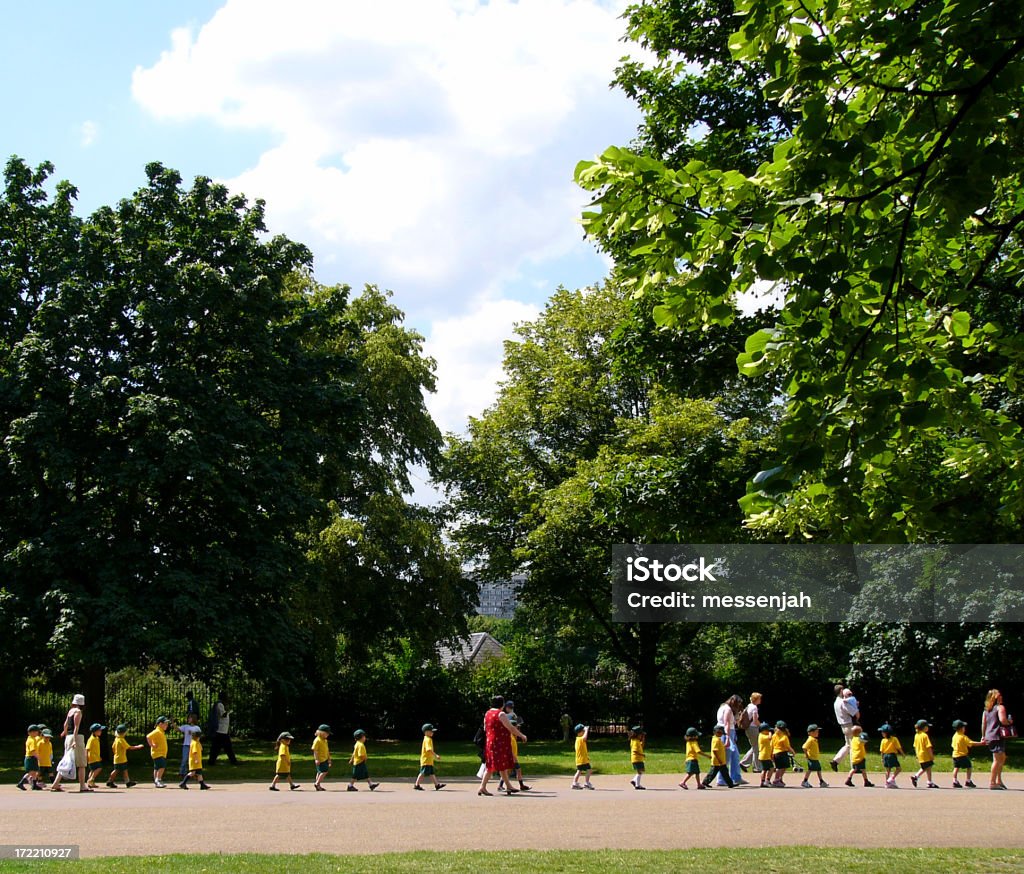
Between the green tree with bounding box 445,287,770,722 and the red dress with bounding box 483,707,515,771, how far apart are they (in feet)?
42.3

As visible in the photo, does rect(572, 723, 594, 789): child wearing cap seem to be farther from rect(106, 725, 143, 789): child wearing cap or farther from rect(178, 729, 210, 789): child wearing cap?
rect(106, 725, 143, 789): child wearing cap

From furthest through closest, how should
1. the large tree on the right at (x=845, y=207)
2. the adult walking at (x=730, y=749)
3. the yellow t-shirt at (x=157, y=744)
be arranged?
the adult walking at (x=730, y=749) → the yellow t-shirt at (x=157, y=744) → the large tree on the right at (x=845, y=207)

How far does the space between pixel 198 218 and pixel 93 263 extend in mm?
2971

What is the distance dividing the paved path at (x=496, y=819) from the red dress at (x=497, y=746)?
2.19 feet

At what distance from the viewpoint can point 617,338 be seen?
19141 mm

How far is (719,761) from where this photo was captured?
64.2 feet

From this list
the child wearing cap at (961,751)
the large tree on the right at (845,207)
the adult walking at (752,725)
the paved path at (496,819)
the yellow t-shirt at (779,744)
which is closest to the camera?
the large tree on the right at (845,207)

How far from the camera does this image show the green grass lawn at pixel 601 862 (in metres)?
9.84

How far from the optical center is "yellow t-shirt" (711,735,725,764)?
1953 centimetres

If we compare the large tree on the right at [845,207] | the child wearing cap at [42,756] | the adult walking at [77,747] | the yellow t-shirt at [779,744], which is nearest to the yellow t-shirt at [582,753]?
the yellow t-shirt at [779,744]

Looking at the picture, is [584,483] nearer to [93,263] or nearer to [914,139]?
[93,263]

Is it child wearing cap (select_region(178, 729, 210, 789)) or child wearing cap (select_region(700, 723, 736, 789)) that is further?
child wearing cap (select_region(178, 729, 210, 789))

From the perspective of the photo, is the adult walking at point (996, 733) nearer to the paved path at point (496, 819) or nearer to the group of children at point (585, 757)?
the group of children at point (585, 757)

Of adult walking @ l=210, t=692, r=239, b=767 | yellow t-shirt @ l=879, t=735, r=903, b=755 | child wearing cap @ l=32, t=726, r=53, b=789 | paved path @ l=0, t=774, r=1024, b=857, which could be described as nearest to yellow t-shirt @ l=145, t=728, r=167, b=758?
paved path @ l=0, t=774, r=1024, b=857
